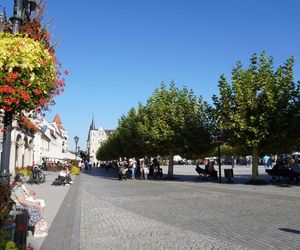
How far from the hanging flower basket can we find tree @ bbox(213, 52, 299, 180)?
17737mm

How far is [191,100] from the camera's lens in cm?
3288

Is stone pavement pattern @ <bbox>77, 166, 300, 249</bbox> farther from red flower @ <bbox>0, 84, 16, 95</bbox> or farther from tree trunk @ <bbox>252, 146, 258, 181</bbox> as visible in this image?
tree trunk @ <bbox>252, 146, 258, 181</bbox>

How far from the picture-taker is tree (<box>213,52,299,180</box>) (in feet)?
76.7

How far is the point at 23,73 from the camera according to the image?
21.6 feet

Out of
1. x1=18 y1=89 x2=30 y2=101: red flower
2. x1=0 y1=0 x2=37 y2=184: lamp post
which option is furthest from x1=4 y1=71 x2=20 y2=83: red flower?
x1=0 y1=0 x2=37 y2=184: lamp post

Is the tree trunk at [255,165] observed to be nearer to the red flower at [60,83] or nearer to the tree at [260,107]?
the tree at [260,107]

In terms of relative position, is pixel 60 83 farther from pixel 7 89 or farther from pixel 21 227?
pixel 21 227

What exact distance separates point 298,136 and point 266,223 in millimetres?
15023

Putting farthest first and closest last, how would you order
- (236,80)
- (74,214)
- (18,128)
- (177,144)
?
(18,128), (177,144), (236,80), (74,214)

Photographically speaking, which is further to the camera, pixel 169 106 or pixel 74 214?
pixel 169 106

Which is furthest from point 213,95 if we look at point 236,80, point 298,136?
point 298,136

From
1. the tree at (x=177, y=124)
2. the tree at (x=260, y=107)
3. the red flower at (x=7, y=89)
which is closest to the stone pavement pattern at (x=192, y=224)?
the red flower at (x=7, y=89)

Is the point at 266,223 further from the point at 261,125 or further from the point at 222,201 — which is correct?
the point at 261,125

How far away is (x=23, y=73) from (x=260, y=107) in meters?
19.3
